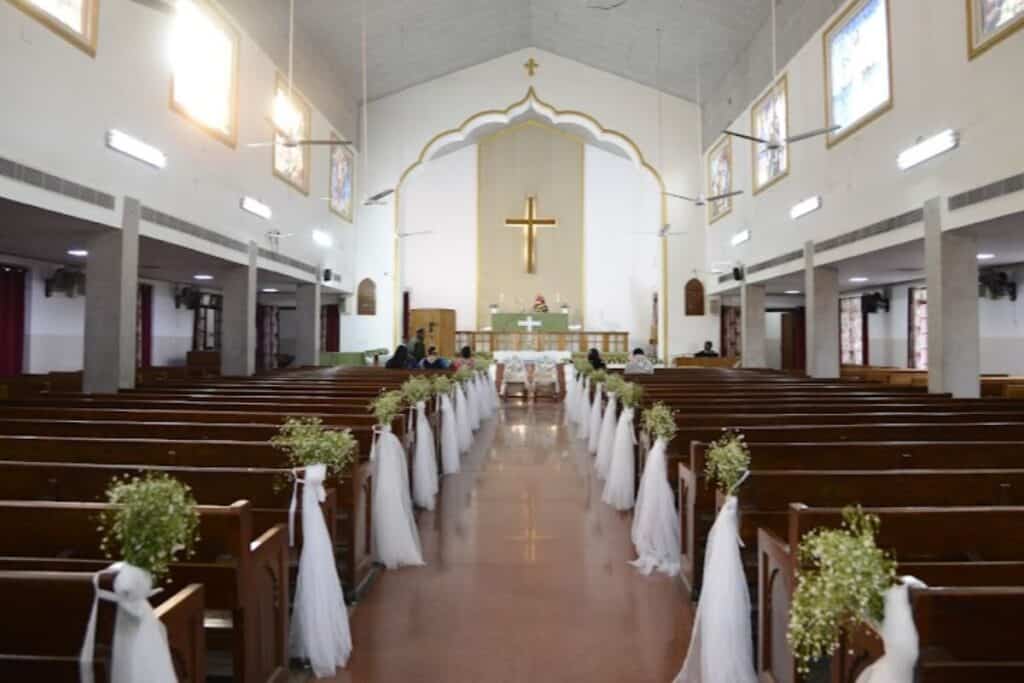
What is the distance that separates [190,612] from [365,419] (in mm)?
3021

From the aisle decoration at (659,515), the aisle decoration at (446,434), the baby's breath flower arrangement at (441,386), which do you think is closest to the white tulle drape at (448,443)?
the aisle decoration at (446,434)

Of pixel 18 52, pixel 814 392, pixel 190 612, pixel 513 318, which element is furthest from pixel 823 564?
pixel 513 318

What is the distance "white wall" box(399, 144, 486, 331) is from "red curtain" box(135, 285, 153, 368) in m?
7.66

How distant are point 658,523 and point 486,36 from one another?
14220 mm

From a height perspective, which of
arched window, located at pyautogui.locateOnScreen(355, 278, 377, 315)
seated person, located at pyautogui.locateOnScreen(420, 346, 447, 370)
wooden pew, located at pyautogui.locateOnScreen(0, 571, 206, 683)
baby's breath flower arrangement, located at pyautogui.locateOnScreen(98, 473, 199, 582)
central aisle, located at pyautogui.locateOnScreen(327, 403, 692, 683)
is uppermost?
arched window, located at pyautogui.locateOnScreen(355, 278, 377, 315)

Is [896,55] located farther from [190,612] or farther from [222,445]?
[190,612]

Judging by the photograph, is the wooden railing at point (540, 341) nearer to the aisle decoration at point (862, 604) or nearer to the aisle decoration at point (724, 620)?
the aisle decoration at point (724, 620)

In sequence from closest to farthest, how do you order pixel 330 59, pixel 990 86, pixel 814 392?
1. pixel 990 86
2. pixel 814 392
3. pixel 330 59

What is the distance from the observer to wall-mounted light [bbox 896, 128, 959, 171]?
6914 mm

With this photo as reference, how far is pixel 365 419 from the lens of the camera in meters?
4.78

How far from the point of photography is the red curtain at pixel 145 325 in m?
13.0

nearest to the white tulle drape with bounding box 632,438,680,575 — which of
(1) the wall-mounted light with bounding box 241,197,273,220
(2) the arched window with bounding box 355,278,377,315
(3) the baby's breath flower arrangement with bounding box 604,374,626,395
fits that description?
(3) the baby's breath flower arrangement with bounding box 604,374,626,395

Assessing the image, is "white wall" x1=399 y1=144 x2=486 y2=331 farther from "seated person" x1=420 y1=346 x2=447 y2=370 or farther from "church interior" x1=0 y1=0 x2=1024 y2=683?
"seated person" x1=420 y1=346 x2=447 y2=370

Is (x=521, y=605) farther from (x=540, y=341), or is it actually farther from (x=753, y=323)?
(x=540, y=341)
